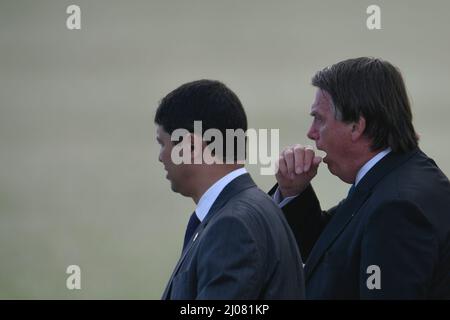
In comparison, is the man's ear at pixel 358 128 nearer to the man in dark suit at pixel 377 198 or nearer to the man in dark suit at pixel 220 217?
the man in dark suit at pixel 377 198

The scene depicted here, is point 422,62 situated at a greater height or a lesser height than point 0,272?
greater

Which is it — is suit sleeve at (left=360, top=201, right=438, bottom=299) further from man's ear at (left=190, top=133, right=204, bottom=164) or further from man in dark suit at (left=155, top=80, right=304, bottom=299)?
→ man's ear at (left=190, top=133, right=204, bottom=164)

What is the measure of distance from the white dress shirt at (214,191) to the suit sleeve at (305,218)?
1.93ft

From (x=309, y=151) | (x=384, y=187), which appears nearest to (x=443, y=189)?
(x=384, y=187)

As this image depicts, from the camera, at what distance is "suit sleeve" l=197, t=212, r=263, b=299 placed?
133cm

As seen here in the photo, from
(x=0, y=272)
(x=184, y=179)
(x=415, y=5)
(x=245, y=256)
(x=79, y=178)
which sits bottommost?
(x=0, y=272)

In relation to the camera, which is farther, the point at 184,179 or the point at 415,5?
the point at 415,5

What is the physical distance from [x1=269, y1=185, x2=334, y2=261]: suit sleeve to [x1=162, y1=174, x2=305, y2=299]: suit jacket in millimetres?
587

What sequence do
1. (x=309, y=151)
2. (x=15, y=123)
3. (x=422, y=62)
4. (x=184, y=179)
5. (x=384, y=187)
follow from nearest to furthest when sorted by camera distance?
(x=184, y=179)
(x=384, y=187)
(x=309, y=151)
(x=422, y=62)
(x=15, y=123)

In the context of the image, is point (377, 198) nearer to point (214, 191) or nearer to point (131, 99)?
point (214, 191)

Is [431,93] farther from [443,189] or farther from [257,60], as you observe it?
[443,189]

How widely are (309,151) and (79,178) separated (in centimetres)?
214

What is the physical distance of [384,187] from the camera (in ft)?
5.75

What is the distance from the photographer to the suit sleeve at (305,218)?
2.08 metres
